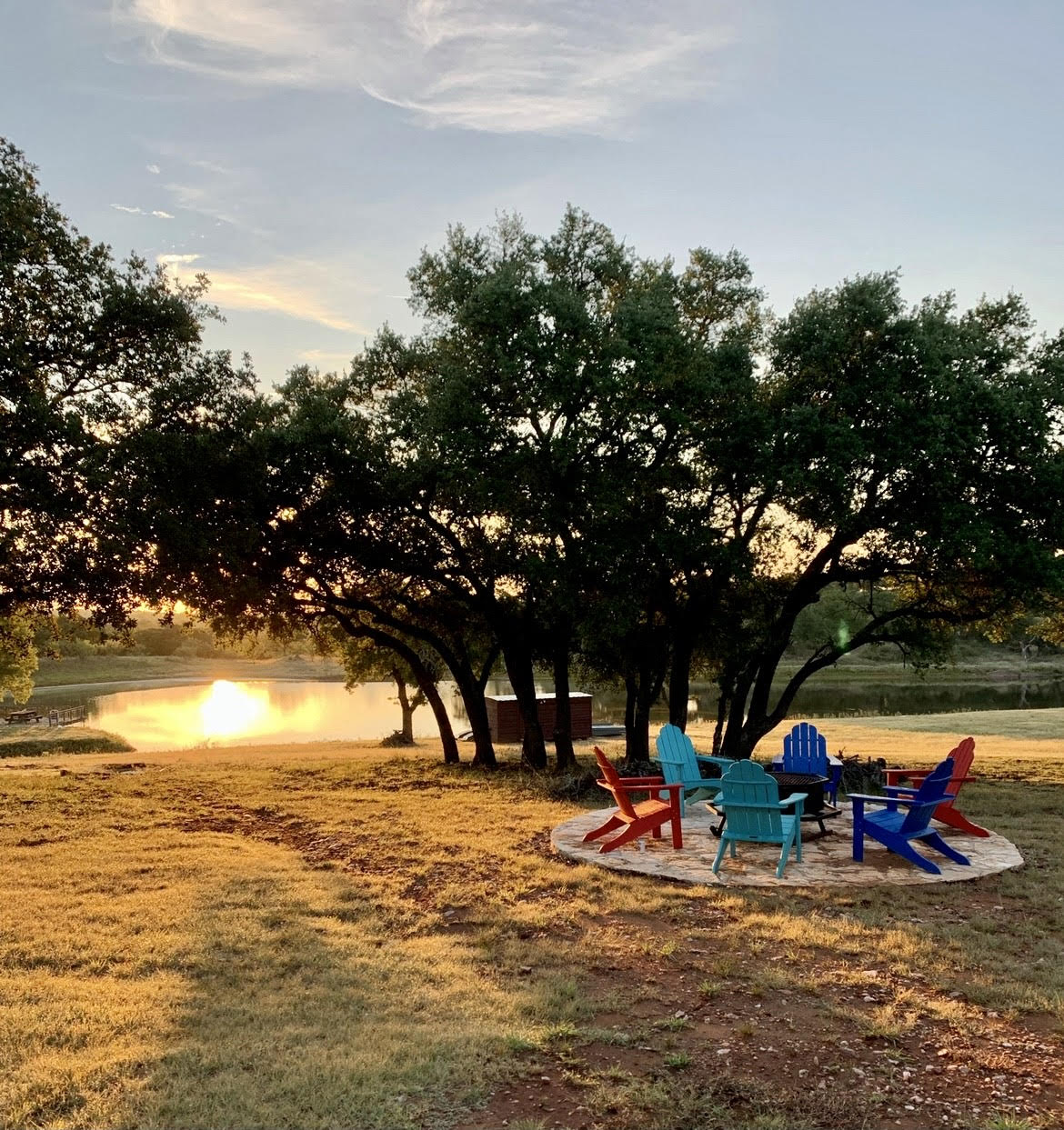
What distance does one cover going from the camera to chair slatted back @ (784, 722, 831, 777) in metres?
11.5

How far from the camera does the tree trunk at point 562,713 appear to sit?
60.3 ft

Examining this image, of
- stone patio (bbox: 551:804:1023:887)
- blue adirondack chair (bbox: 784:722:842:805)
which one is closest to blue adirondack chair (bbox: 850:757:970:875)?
stone patio (bbox: 551:804:1023:887)

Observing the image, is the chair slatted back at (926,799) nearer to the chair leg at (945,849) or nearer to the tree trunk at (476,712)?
the chair leg at (945,849)

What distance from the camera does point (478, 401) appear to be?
1488cm

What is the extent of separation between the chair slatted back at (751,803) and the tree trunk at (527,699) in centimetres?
1100

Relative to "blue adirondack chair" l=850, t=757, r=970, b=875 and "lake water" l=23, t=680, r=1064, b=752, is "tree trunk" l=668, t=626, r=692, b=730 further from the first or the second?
"lake water" l=23, t=680, r=1064, b=752

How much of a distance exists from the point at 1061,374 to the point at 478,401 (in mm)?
10402

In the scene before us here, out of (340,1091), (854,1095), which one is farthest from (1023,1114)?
(340,1091)

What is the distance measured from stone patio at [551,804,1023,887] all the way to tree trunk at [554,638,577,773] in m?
7.94

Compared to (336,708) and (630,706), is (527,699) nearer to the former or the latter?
(630,706)

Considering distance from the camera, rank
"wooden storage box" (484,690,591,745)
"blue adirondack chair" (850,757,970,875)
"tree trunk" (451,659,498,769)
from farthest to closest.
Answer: "wooden storage box" (484,690,591,745) → "tree trunk" (451,659,498,769) → "blue adirondack chair" (850,757,970,875)

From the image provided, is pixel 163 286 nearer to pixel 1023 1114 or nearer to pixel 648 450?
pixel 648 450

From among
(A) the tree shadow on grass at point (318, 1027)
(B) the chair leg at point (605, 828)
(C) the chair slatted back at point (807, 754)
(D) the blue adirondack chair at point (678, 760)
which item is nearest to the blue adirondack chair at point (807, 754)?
(C) the chair slatted back at point (807, 754)

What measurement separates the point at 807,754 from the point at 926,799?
3415 mm
